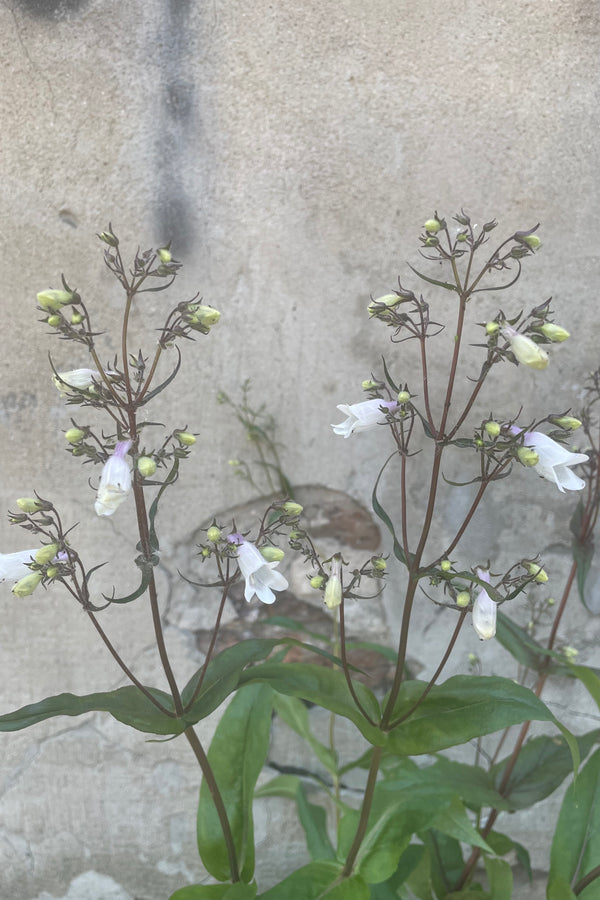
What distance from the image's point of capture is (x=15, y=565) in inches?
55.2

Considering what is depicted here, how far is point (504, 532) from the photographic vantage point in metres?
2.29

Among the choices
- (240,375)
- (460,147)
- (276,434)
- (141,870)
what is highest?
(460,147)

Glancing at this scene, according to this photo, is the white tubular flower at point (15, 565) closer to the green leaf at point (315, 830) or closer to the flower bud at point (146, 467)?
the flower bud at point (146, 467)

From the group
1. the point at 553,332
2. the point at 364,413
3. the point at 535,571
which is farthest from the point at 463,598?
the point at 553,332

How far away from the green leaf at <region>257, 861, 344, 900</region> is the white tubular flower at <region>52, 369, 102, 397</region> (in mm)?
1225

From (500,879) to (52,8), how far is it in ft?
8.56

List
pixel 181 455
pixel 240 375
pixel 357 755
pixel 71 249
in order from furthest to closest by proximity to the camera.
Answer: pixel 357 755 < pixel 240 375 < pixel 71 249 < pixel 181 455

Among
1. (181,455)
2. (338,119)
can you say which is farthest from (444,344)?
(181,455)

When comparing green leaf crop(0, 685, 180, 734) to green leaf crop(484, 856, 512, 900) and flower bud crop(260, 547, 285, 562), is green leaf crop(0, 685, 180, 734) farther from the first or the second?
green leaf crop(484, 856, 512, 900)

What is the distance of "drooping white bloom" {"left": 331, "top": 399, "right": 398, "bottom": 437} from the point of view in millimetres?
1383

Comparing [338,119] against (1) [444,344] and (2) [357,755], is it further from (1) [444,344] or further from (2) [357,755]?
(2) [357,755]

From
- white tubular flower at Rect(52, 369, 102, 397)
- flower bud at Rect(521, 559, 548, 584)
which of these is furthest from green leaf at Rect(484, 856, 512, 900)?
white tubular flower at Rect(52, 369, 102, 397)

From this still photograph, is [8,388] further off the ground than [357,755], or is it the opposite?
[8,388]

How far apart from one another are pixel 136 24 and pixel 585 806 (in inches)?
95.9
